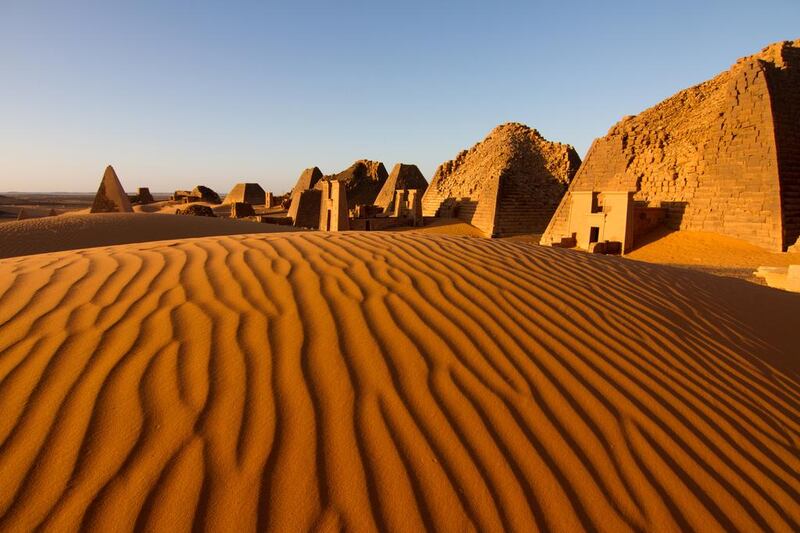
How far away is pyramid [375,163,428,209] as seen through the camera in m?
39.0

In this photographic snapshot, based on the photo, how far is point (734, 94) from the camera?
1866cm

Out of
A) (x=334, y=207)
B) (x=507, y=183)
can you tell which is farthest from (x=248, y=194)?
(x=507, y=183)

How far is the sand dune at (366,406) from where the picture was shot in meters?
1.55

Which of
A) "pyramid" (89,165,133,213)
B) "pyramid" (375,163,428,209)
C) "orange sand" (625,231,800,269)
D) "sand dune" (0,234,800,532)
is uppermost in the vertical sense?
"pyramid" (375,163,428,209)

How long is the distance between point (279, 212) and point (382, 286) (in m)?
36.4

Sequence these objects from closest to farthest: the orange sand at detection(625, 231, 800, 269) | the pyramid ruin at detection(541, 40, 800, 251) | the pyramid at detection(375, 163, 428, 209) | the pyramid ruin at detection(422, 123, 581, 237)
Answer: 1. the orange sand at detection(625, 231, 800, 269)
2. the pyramid ruin at detection(541, 40, 800, 251)
3. the pyramid ruin at detection(422, 123, 581, 237)
4. the pyramid at detection(375, 163, 428, 209)

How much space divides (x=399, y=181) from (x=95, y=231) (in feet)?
100

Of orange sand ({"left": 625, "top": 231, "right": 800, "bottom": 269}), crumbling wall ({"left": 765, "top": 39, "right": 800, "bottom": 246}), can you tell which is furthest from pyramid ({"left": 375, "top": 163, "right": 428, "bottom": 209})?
crumbling wall ({"left": 765, "top": 39, "right": 800, "bottom": 246})

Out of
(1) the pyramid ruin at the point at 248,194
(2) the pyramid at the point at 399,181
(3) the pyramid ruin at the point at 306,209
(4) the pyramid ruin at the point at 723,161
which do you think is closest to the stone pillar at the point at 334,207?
(3) the pyramid ruin at the point at 306,209

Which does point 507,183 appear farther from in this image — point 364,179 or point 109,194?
point 109,194

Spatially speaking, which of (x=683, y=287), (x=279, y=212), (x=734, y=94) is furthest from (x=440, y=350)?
(x=279, y=212)

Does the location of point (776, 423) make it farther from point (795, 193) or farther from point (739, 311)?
point (795, 193)

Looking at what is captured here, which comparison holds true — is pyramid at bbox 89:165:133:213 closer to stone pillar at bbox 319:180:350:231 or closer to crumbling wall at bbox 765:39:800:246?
stone pillar at bbox 319:180:350:231

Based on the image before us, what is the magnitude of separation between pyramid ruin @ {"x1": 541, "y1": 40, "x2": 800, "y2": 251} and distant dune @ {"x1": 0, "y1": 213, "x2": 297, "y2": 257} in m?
14.2
